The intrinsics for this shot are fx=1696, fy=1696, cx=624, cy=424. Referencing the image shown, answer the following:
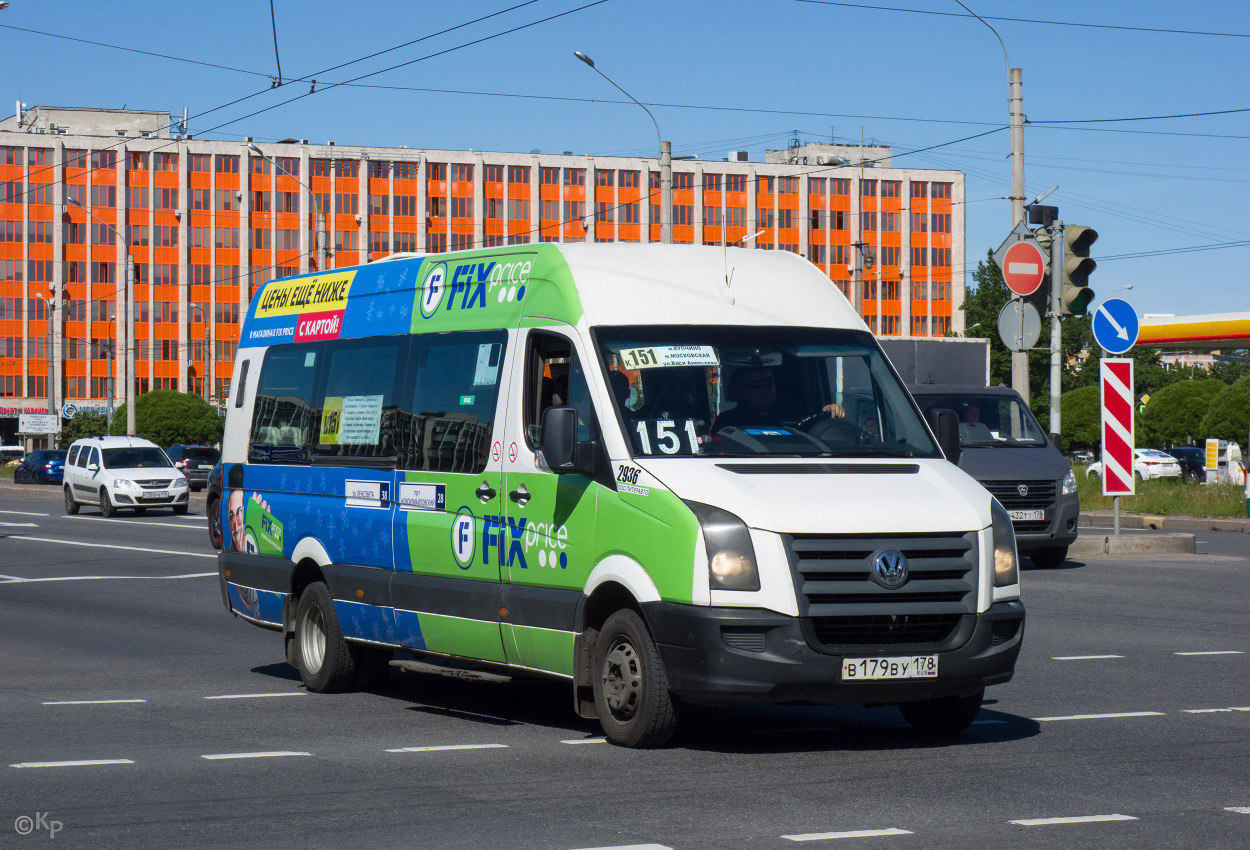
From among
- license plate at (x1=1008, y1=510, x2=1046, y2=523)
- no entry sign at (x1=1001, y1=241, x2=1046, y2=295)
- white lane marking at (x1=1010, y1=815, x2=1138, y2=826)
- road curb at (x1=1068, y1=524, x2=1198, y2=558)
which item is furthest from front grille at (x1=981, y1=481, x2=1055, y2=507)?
white lane marking at (x1=1010, y1=815, x2=1138, y2=826)

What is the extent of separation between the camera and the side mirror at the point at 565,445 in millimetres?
8039

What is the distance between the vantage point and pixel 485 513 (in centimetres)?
900

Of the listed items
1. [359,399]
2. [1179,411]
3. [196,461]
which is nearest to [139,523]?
[196,461]

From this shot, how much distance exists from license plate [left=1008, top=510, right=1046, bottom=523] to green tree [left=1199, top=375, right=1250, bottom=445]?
58.6 m

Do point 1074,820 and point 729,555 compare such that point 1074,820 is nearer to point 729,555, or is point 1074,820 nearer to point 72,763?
point 729,555

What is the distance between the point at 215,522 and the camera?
1314cm

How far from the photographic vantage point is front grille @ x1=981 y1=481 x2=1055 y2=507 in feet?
60.8

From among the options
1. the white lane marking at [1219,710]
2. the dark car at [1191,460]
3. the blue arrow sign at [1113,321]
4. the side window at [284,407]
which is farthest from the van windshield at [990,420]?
the dark car at [1191,460]

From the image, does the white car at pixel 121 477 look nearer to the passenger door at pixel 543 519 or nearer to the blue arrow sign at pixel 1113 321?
the blue arrow sign at pixel 1113 321

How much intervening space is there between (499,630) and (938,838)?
133 inches

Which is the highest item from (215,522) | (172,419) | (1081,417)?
(1081,417)

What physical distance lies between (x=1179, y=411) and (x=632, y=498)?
89.3 meters

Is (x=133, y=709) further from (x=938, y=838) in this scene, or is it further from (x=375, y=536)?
(x=938, y=838)

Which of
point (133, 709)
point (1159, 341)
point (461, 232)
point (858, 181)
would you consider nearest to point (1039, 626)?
point (133, 709)
